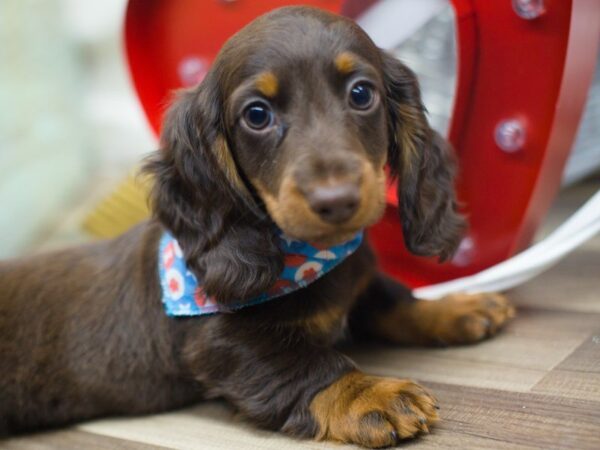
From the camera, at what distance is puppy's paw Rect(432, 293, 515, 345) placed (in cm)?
260

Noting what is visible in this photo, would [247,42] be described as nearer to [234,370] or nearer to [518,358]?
[234,370]

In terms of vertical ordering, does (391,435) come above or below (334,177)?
below

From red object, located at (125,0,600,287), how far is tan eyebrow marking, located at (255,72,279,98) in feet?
2.30

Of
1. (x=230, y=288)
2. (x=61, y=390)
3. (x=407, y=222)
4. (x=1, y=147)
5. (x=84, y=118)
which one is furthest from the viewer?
(x=84, y=118)

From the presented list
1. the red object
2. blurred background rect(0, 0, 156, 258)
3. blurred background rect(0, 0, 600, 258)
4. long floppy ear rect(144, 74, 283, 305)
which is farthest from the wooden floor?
blurred background rect(0, 0, 156, 258)

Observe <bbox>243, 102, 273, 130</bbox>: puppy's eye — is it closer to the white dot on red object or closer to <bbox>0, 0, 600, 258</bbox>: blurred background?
the white dot on red object

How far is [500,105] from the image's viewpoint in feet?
9.12

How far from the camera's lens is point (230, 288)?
2191 millimetres

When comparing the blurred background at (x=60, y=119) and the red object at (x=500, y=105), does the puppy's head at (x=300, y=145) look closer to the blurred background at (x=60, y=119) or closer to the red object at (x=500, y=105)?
the red object at (x=500, y=105)

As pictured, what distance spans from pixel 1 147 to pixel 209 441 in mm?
2619

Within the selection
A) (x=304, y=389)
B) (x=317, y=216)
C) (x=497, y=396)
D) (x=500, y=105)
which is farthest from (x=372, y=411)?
(x=500, y=105)

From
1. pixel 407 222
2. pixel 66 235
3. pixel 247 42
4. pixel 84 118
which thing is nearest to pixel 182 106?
pixel 247 42

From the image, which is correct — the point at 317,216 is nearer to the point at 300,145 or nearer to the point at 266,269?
the point at 300,145

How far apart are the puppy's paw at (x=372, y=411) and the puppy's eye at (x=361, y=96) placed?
68 centimetres
